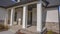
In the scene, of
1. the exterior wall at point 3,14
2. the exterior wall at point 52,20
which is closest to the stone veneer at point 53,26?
the exterior wall at point 52,20

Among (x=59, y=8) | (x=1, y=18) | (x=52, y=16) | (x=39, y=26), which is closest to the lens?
(x=39, y=26)

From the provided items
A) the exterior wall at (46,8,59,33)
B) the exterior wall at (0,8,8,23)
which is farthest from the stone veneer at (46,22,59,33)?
the exterior wall at (0,8,8,23)

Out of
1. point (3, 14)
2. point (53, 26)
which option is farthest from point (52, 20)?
point (3, 14)

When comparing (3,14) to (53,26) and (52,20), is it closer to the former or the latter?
(52,20)

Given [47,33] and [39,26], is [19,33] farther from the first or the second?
[47,33]

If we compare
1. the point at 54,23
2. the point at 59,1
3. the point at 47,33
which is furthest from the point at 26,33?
the point at 59,1

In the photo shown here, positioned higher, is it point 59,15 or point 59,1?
point 59,1

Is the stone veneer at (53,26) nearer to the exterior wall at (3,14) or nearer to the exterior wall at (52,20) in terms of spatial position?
the exterior wall at (52,20)

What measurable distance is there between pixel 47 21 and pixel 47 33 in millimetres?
2234

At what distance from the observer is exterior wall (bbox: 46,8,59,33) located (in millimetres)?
9952

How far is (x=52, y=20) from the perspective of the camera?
10.4m

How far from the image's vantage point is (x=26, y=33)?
8570 mm

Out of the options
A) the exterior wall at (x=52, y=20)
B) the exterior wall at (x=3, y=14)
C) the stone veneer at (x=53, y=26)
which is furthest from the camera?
the exterior wall at (x=3, y=14)

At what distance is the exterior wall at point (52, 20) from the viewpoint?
9952 millimetres
